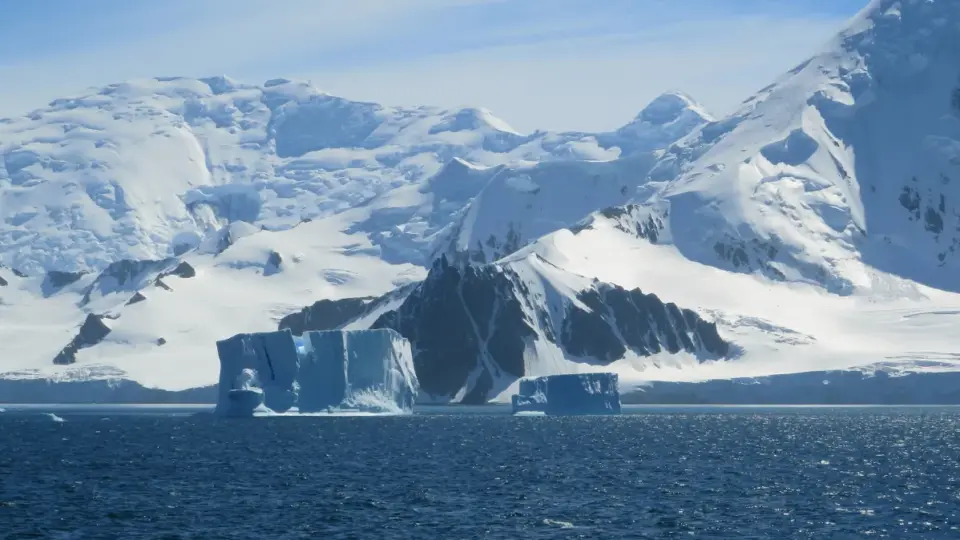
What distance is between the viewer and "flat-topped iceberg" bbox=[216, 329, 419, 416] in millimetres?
159625

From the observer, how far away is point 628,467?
10194 centimetres

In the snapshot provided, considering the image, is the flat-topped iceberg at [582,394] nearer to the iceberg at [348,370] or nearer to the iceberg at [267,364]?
the iceberg at [348,370]

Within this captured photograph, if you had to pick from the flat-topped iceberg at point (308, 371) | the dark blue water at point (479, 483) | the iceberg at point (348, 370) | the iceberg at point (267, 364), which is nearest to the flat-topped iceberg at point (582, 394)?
the iceberg at point (348, 370)

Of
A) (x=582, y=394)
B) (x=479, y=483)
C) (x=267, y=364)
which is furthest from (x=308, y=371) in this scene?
(x=479, y=483)

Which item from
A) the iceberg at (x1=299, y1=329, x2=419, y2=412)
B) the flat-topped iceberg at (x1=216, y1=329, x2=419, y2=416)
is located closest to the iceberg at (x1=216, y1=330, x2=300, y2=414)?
the flat-topped iceberg at (x1=216, y1=329, x2=419, y2=416)

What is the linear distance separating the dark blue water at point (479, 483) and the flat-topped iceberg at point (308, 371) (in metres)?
10.4

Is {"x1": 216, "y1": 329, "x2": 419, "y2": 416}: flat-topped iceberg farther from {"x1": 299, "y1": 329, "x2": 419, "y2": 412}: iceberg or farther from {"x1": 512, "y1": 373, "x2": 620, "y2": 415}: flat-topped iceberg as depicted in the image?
{"x1": 512, "y1": 373, "x2": 620, "y2": 415}: flat-topped iceberg

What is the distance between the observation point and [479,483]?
90250mm

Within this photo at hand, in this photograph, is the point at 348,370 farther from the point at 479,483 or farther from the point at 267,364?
the point at 479,483

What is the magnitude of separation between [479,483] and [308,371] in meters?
72.4

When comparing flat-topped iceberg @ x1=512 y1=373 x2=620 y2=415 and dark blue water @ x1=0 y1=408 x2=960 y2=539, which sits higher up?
flat-topped iceberg @ x1=512 y1=373 x2=620 y2=415

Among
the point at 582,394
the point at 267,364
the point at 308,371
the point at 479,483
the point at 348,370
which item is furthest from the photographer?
the point at 582,394

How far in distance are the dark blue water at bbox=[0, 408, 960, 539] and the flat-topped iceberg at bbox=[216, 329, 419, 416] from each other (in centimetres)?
1042

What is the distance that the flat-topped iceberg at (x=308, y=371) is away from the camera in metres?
160
